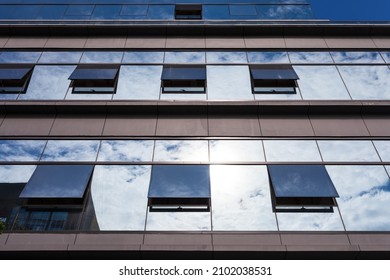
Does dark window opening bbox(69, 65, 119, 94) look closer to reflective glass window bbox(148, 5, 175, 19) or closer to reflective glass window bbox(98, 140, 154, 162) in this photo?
reflective glass window bbox(98, 140, 154, 162)

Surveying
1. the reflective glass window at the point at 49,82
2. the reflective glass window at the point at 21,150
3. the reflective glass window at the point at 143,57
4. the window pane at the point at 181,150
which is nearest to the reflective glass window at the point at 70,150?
the reflective glass window at the point at 21,150

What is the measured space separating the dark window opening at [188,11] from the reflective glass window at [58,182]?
12.3 meters

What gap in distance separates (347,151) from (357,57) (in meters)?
6.23

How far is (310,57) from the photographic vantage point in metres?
16.1

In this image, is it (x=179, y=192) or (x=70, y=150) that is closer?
(x=179, y=192)

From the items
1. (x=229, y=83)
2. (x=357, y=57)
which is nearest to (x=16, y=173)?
(x=229, y=83)

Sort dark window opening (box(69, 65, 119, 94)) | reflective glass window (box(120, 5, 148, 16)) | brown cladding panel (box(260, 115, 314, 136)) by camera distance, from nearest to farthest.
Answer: brown cladding panel (box(260, 115, 314, 136)), dark window opening (box(69, 65, 119, 94)), reflective glass window (box(120, 5, 148, 16))

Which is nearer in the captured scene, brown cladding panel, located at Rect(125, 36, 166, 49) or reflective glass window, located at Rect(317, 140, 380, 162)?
reflective glass window, located at Rect(317, 140, 380, 162)

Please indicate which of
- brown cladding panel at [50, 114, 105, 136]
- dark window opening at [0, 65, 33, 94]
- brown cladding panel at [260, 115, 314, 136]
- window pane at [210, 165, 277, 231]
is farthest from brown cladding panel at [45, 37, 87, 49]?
window pane at [210, 165, 277, 231]

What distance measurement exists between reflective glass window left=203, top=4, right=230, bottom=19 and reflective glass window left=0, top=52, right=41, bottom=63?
361 inches

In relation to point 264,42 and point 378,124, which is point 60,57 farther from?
point 378,124

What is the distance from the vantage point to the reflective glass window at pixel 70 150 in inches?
465

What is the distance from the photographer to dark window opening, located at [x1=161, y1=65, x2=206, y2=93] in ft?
47.3

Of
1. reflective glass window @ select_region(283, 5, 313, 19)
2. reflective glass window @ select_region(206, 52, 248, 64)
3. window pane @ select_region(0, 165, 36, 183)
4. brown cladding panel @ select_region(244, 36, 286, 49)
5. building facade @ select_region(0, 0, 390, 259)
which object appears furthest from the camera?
reflective glass window @ select_region(283, 5, 313, 19)
